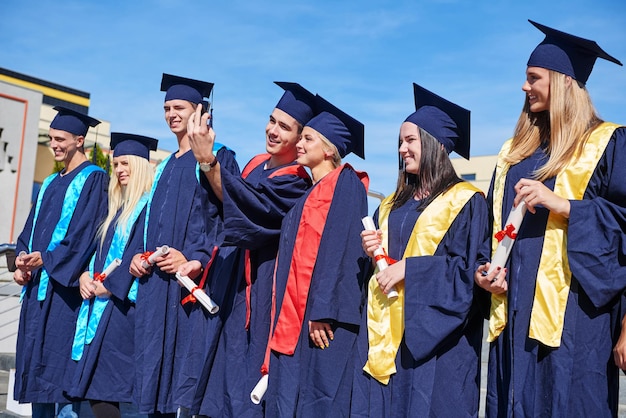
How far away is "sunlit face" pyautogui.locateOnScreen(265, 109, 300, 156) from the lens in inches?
186

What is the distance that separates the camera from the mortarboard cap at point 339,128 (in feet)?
14.4

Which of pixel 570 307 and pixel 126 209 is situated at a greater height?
pixel 126 209

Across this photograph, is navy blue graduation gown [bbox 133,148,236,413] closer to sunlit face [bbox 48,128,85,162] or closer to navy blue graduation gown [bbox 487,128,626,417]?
sunlit face [bbox 48,128,85,162]

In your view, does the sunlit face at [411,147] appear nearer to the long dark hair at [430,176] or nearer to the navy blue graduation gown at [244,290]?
the long dark hair at [430,176]

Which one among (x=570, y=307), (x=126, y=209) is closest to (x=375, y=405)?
(x=570, y=307)

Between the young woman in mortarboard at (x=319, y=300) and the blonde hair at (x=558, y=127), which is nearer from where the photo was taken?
the blonde hair at (x=558, y=127)

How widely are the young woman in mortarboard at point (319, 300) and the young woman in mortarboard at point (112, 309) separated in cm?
138

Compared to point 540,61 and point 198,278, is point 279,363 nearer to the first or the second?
point 198,278

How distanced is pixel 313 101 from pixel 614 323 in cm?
238

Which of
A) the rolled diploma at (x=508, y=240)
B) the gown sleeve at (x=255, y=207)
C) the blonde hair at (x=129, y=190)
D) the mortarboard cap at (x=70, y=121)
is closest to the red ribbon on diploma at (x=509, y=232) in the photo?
the rolled diploma at (x=508, y=240)

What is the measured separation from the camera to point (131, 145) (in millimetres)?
5695

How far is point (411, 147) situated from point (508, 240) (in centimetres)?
88

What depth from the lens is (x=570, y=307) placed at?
120 inches

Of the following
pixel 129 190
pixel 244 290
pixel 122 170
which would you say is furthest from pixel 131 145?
pixel 244 290
